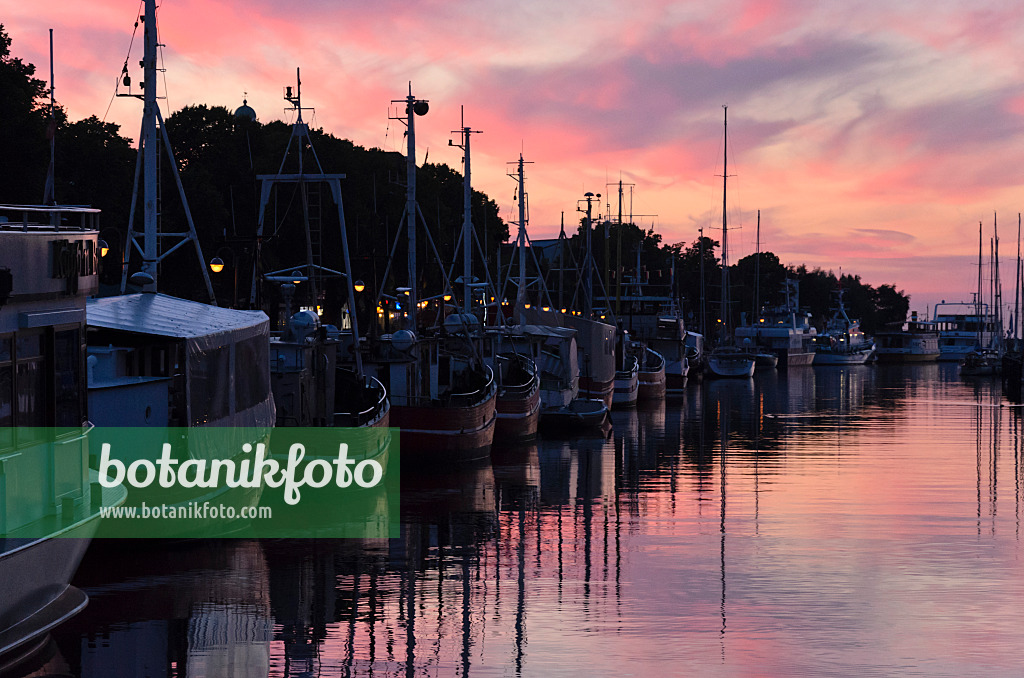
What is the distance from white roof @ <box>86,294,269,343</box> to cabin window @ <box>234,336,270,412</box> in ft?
0.95

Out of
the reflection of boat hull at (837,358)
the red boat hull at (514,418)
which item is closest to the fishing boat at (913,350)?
the reflection of boat hull at (837,358)

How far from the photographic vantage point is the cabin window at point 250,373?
26.2 m

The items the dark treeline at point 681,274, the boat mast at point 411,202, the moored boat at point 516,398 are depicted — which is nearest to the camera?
the boat mast at point 411,202

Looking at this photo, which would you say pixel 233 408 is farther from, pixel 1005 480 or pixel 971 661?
pixel 1005 480

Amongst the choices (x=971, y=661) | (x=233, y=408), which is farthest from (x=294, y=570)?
(x=971, y=661)

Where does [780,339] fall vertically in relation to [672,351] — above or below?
below

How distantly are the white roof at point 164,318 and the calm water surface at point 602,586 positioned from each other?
387cm

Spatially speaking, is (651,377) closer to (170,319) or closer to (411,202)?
(411,202)

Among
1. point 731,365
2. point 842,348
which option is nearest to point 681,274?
point 842,348

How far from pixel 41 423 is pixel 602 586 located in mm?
9713

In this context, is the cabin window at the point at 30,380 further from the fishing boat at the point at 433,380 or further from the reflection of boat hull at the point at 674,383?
the reflection of boat hull at the point at 674,383

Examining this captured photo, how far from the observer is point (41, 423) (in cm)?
1562

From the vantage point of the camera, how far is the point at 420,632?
60.0ft

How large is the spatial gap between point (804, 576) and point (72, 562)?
1196 centimetres
